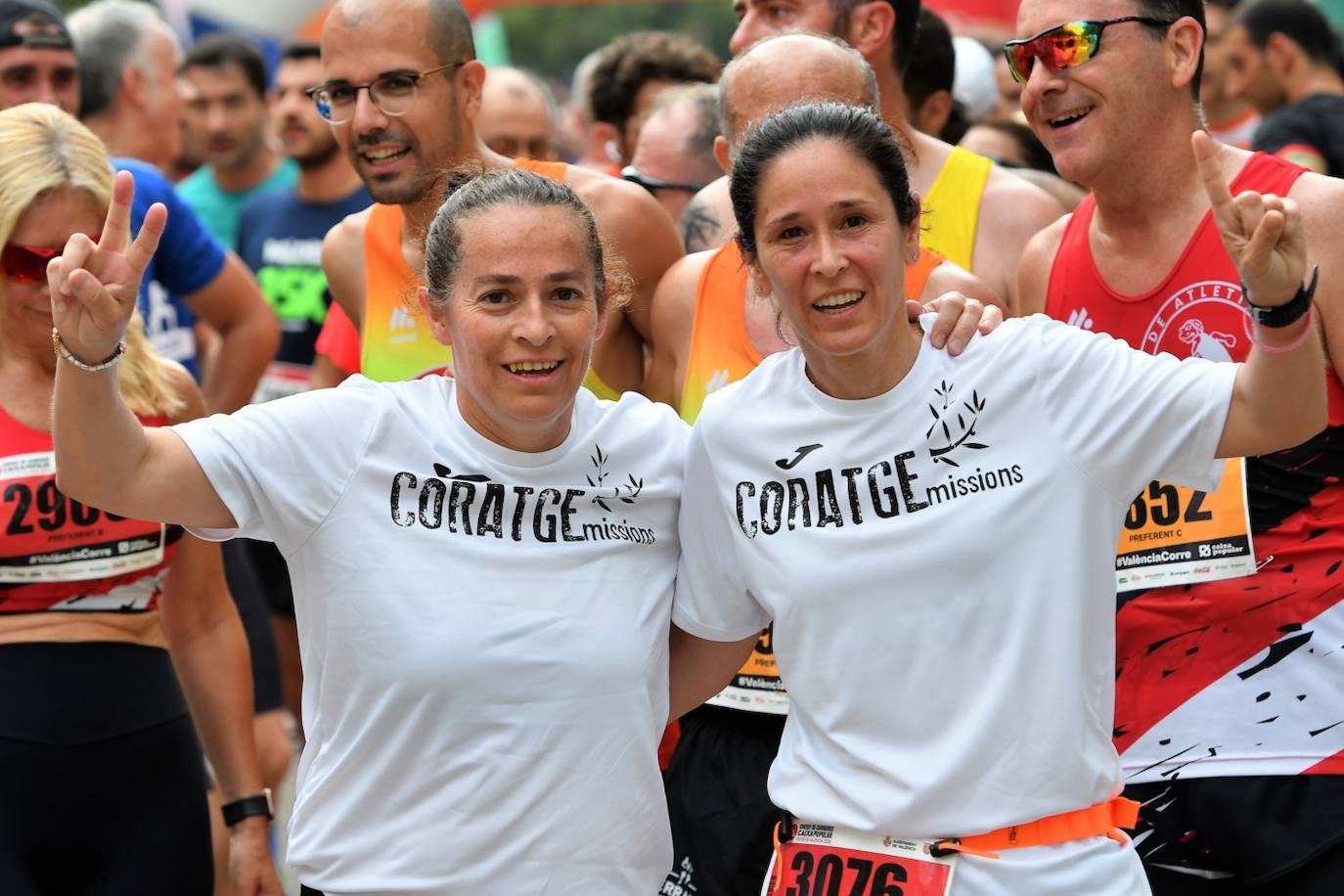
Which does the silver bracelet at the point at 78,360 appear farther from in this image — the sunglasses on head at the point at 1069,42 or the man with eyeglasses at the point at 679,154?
the man with eyeglasses at the point at 679,154

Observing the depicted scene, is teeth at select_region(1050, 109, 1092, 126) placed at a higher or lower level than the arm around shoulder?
higher

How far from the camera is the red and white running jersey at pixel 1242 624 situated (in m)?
3.51

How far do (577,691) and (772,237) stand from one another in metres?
0.85

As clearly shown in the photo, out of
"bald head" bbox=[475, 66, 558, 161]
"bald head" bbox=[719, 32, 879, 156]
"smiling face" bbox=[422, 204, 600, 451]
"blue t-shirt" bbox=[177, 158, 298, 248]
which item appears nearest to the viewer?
"smiling face" bbox=[422, 204, 600, 451]

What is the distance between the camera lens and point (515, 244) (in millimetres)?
3137

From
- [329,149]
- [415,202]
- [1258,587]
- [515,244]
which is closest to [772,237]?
[515,244]

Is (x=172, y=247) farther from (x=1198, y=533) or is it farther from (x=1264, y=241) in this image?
(x=1264, y=241)

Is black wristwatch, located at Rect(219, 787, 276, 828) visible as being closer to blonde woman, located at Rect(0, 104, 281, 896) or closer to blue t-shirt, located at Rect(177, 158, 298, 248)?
blonde woman, located at Rect(0, 104, 281, 896)

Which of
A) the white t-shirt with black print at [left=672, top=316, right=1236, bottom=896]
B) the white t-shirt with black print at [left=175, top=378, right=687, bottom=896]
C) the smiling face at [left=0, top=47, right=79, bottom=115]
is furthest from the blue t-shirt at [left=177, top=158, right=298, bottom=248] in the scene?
the white t-shirt with black print at [left=672, top=316, right=1236, bottom=896]

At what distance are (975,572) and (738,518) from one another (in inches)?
17.3

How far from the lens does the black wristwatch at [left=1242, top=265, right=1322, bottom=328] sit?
2627 millimetres

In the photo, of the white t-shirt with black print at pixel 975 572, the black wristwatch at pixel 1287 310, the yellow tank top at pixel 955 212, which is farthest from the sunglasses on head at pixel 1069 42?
the black wristwatch at pixel 1287 310

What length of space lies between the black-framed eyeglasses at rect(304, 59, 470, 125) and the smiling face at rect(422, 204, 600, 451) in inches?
61.4

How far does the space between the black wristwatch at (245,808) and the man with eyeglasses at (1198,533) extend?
1.95m
